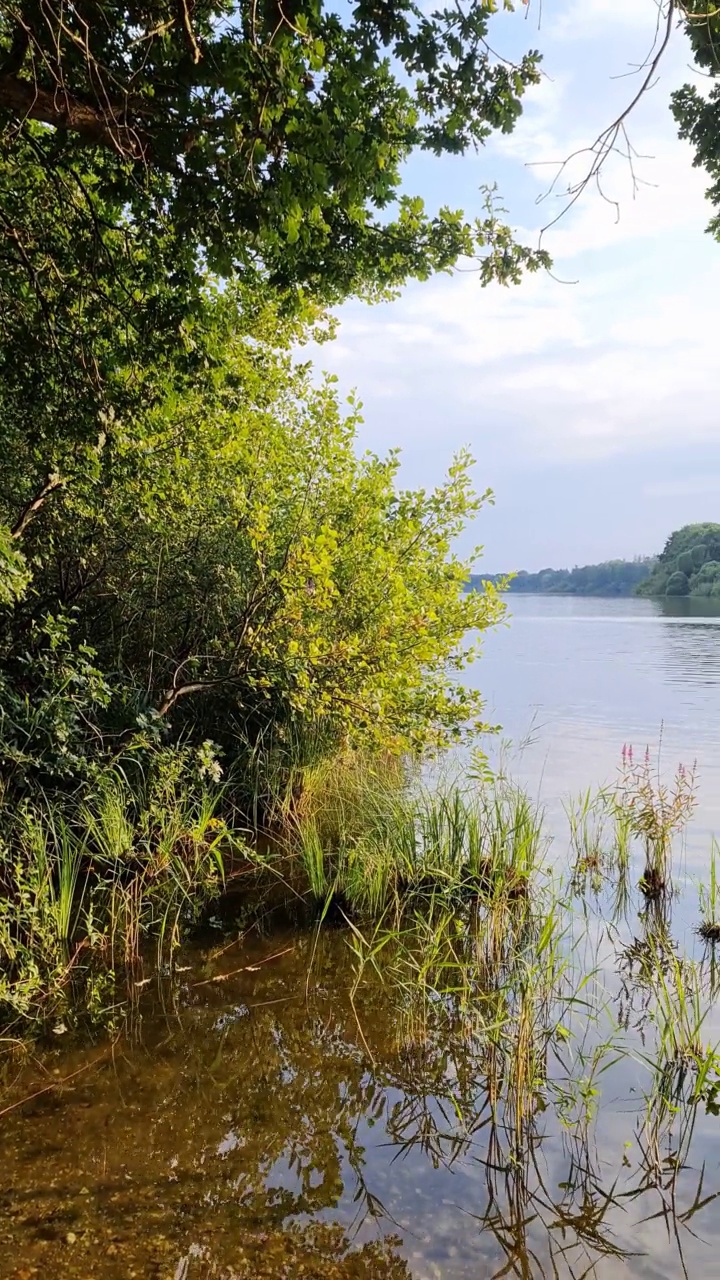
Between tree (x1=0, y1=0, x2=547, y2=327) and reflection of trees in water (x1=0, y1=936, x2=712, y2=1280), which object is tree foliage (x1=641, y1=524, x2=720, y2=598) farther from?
reflection of trees in water (x1=0, y1=936, x2=712, y2=1280)

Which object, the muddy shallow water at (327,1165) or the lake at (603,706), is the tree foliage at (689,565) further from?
the muddy shallow water at (327,1165)

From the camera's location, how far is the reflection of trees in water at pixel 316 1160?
8.91 feet

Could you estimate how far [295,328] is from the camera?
317 inches

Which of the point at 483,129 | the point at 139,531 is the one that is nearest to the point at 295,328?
the point at 139,531

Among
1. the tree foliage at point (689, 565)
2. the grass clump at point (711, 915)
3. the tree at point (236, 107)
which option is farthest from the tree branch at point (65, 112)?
the tree foliage at point (689, 565)

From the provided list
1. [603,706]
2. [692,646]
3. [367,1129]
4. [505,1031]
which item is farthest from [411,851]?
[692,646]

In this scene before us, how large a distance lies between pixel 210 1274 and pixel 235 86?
4463 mm

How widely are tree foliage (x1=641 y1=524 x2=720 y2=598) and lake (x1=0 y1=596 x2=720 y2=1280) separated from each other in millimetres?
77670

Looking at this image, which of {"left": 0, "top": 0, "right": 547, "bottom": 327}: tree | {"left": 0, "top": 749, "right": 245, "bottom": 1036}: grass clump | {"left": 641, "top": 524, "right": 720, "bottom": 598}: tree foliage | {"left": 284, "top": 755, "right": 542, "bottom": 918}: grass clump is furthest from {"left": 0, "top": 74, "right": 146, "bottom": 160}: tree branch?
{"left": 641, "top": 524, "right": 720, "bottom": 598}: tree foliage

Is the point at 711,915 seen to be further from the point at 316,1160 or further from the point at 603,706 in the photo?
the point at 603,706

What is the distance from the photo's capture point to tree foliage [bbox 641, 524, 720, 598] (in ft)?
253

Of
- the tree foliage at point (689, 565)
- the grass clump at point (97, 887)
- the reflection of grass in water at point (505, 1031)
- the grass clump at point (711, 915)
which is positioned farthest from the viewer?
the tree foliage at point (689, 565)

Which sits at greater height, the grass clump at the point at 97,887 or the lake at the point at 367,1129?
the grass clump at the point at 97,887

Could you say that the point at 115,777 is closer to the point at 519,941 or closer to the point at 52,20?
the point at 519,941
